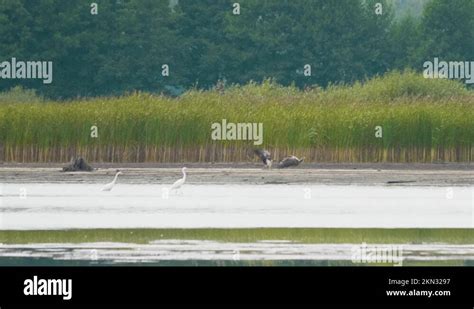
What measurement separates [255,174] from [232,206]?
23.6 feet

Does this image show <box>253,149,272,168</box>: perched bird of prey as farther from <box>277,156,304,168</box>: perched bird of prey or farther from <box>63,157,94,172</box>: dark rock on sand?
<box>63,157,94,172</box>: dark rock on sand

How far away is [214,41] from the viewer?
217 ft

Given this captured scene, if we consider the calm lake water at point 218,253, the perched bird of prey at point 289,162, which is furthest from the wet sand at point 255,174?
the calm lake water at point 218,253

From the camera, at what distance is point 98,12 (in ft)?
206

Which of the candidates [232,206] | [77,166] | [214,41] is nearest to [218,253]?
[232,206]

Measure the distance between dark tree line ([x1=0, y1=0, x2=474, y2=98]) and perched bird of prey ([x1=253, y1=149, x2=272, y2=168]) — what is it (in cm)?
2727

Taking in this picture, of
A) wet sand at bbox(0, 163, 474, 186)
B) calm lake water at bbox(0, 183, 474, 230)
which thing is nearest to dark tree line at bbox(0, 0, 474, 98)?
wet sand at bbox(0, 163, 474, 186)

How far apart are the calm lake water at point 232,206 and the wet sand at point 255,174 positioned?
1060 mm

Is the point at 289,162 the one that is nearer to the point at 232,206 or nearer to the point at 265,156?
the point at 265,156

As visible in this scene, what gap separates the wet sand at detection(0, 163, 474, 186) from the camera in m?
29.9

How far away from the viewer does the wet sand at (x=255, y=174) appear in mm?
29875

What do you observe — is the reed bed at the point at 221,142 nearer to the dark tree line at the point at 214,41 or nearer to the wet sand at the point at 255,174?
the wet sand at the point at 255,174
